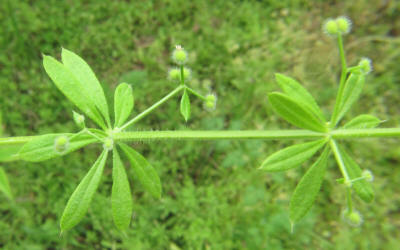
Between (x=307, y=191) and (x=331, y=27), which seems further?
(x=307, y=191)

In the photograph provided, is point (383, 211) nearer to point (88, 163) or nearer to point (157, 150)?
point (157, 150)

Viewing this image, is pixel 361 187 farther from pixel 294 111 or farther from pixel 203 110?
pixel 203 110

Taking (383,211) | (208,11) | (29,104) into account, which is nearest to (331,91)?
(383,211)

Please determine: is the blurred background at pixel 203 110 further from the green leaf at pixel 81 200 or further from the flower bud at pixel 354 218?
the flower bud at pixel 354 218

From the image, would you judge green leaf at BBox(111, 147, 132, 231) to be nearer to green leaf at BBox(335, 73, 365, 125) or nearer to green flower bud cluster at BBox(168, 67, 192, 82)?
green flower bud cluster at BBox(168, 67, 192, 82)

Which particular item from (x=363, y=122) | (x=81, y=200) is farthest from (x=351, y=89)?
(x=81, y=200)

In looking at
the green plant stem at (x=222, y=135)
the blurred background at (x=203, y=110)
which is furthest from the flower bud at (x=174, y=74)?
the blurred background at (x=203, y=110)
